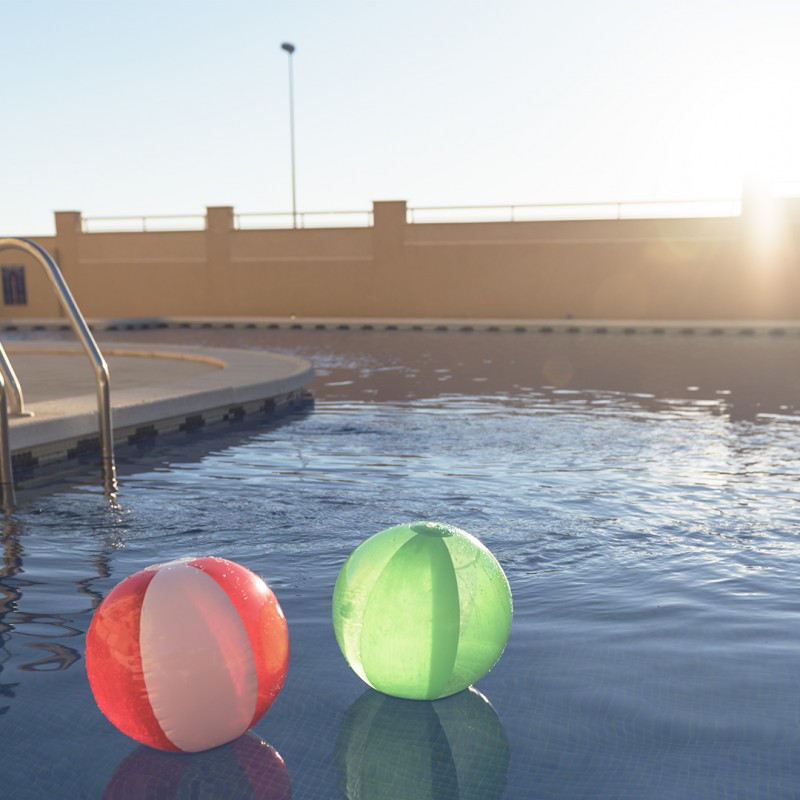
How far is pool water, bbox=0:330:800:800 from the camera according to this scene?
3465 mm

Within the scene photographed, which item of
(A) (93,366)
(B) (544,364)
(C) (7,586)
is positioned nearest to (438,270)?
(B) (544,364)

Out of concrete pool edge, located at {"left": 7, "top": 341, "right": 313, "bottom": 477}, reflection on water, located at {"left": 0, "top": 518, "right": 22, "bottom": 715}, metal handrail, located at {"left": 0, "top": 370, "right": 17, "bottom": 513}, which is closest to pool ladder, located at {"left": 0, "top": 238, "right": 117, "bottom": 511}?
metal handrail, located at {"left": 0, "top": 370, "right": 17, "bottom": 513}

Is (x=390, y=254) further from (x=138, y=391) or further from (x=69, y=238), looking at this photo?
(x=138, y=391)

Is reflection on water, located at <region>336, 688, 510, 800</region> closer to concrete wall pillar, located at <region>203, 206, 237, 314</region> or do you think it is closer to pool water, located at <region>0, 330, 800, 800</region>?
pool water, located at <region>0, 330, 800, 800</region>

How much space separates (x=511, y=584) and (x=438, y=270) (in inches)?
1126

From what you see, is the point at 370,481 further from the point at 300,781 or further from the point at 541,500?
the point at 300,781

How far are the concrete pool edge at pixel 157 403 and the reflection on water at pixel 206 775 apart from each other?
547 cm

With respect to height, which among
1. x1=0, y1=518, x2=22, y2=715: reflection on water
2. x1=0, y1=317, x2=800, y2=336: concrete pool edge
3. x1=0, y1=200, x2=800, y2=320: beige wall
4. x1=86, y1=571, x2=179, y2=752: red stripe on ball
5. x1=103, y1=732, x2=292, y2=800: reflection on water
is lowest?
x1=103, y1=732, x2=292, y2=800: reflection on water

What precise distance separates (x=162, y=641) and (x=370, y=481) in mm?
5079

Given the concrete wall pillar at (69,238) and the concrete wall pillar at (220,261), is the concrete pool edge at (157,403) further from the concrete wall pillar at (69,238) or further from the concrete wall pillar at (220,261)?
the concrete wall pillar at (69,238)

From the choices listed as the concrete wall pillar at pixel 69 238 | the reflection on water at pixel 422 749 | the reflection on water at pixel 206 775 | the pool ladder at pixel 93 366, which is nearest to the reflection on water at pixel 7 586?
the pool ladder at pixel 93 366

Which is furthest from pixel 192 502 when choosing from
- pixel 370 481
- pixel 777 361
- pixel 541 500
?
pixel 777 361

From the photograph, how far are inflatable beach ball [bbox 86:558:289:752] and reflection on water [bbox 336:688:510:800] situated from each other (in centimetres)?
42

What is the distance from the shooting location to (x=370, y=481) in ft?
27.2
